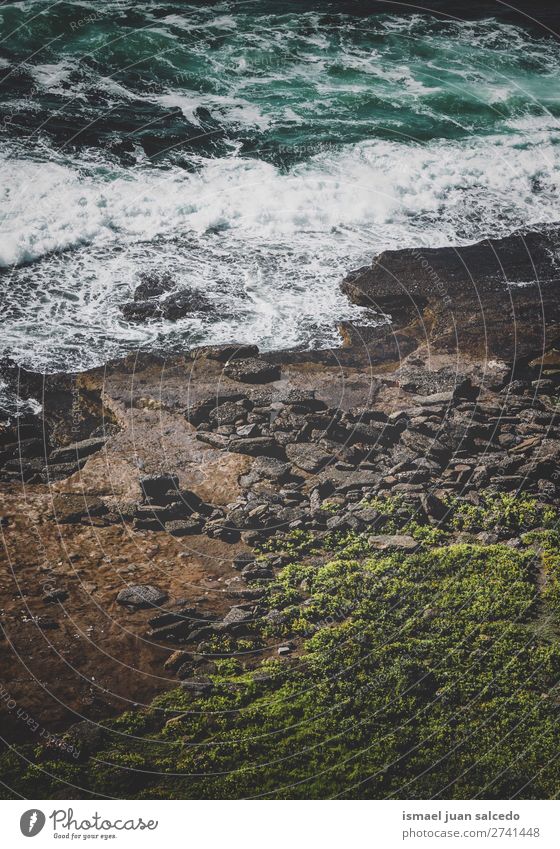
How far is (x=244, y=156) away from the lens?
14.6 m

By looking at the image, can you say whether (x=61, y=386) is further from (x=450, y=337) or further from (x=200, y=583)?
(x=450, y=337)

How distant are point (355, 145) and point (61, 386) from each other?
8962 mm

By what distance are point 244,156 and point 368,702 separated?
1178 centimetres

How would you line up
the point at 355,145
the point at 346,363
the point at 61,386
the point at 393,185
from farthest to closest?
the point at 355,145 → the point at 393,185 → the point at 346,363 → the point at 61,386

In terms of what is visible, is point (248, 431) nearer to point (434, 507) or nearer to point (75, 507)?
point (75, 507)

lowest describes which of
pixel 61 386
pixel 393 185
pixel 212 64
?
pixel 61 386

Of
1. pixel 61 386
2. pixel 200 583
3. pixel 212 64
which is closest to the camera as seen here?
pixel 200 583

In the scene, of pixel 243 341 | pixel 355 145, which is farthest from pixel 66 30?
pixel 243 341

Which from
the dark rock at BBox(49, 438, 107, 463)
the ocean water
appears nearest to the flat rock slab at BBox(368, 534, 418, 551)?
the dark rock at BBox(49, 438, 107, 463)

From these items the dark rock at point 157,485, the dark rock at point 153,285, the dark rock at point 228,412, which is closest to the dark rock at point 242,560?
the dark rock at point 157,485

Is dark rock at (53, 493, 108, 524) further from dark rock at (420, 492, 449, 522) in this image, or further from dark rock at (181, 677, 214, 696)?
dark rock at (420, 492, 449, 522)

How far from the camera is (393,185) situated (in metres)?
14.1
